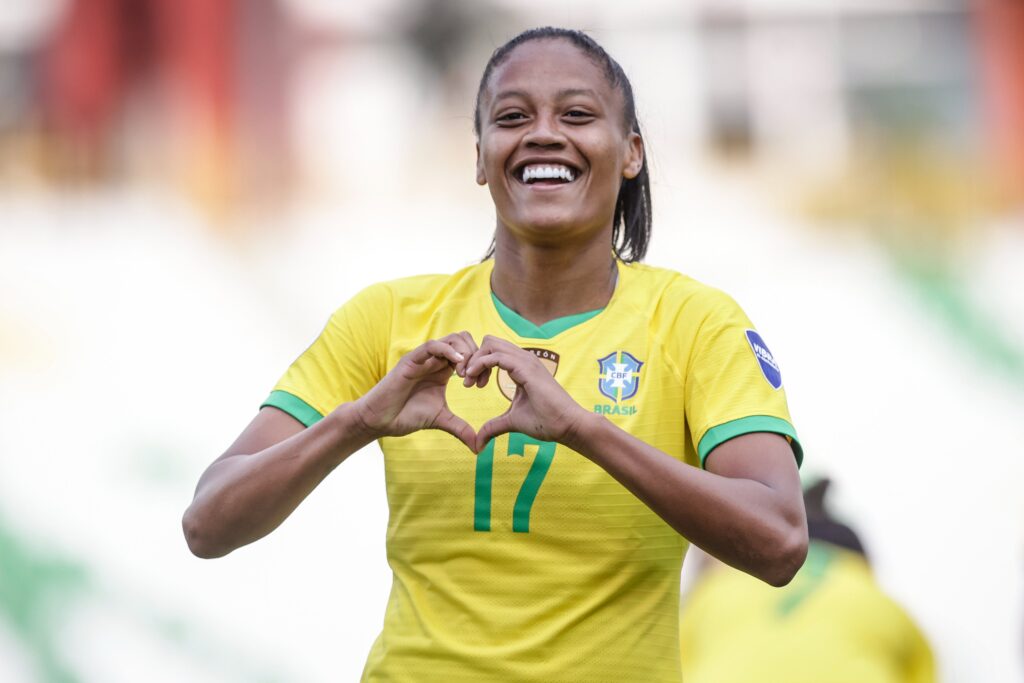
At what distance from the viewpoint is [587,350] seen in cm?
186

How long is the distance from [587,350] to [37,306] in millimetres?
3844

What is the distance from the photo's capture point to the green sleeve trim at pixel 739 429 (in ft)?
5.67

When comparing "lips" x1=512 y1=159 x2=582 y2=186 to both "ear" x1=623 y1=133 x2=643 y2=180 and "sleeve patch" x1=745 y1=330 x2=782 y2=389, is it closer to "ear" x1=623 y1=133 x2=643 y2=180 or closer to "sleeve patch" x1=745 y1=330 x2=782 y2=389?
"ear" x1=623 y1=133 x2=643 y2=180

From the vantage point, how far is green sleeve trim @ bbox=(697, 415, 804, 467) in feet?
5.67

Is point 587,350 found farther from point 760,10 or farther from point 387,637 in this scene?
point 760,10

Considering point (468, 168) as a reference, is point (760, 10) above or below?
above

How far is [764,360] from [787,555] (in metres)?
0.29

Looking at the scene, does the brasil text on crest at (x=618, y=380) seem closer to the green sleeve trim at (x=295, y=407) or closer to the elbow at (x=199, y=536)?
the green sleeve trim at (x=295, y=407)

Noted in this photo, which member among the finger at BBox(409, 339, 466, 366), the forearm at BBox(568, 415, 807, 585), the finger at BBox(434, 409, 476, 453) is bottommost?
the forearm at BBox(568, 415, 807, 585)

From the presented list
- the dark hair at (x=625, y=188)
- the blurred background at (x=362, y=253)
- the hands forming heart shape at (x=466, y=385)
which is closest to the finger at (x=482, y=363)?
the hands forming heart shape at (x=466, y=385)

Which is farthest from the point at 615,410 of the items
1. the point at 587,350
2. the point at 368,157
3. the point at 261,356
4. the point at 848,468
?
the point at 368,157

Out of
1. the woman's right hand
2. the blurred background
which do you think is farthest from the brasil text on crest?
the blurred background

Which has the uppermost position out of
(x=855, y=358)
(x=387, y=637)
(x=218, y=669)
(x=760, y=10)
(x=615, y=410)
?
(x=760, y=10)

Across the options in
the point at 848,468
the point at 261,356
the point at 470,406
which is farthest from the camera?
the point at 261,356
